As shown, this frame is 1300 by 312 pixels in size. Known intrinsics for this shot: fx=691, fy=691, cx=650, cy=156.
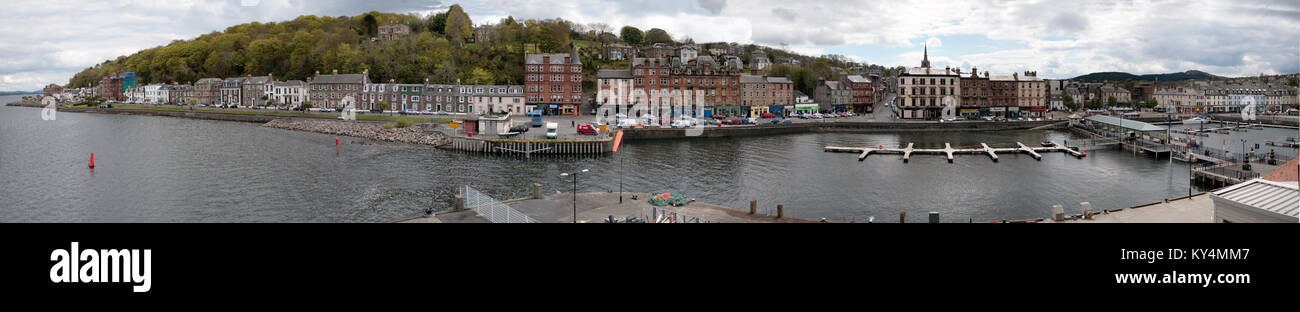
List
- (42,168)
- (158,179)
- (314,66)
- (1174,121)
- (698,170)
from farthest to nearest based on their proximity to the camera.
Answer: (314,66) → (1174,121) → (698,170) → (42,168) → (158,179)

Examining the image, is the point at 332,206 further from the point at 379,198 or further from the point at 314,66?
the point at 314,66

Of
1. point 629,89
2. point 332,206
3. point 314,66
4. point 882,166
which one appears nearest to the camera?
point 332,206

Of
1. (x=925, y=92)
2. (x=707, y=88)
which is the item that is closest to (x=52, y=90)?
(x=707, y=88)

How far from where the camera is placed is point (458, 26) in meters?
78.3

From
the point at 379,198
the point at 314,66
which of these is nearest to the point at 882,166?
the point at 379,198

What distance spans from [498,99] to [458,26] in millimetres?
25374

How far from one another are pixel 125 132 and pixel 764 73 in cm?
5758

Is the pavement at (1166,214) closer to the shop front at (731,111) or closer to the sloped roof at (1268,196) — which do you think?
the sloped roof at (1268,196)

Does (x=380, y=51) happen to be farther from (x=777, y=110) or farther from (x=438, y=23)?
(x=777, y=110)

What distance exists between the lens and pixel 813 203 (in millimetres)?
21328

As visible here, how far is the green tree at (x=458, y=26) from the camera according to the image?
7618cm

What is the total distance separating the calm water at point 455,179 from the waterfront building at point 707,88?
16520 millimetres

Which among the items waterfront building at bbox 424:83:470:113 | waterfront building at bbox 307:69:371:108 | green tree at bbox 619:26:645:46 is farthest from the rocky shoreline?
green tree at bbox 619:26:645:46
